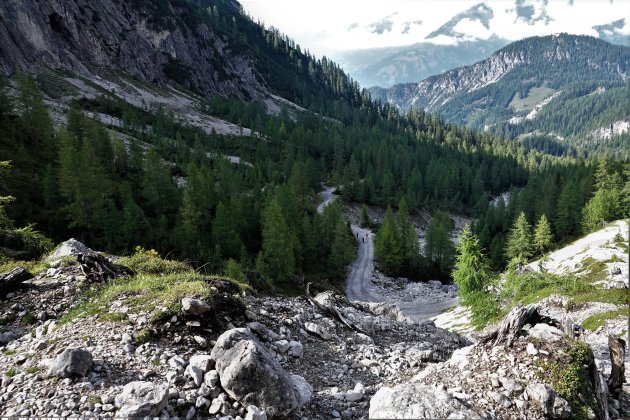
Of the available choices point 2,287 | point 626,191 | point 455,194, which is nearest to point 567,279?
point 2,287

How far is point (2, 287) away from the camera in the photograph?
44.5 ft

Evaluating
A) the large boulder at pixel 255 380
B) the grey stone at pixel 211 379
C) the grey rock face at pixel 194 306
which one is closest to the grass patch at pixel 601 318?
the large boulder at pixel 255 380

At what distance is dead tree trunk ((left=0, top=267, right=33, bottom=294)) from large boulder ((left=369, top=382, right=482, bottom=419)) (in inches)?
551

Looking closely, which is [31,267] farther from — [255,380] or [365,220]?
[365,220]

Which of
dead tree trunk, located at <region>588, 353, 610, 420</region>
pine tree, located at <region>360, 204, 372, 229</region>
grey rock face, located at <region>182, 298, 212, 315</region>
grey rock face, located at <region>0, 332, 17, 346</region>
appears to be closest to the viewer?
dead tree trunk, located at <region>588, 353, 610, 420</region>

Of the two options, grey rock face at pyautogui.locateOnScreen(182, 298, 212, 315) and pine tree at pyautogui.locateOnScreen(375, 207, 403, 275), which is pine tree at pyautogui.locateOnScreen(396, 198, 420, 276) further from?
grey rock face at pyautogui.locateOnScreen(182, 298, 212, 315)

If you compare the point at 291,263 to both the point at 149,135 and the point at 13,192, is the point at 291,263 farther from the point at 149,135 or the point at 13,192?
the point at 149,135

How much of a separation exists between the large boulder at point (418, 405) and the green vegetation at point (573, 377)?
2760 millimetres

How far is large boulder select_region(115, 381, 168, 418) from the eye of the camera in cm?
764

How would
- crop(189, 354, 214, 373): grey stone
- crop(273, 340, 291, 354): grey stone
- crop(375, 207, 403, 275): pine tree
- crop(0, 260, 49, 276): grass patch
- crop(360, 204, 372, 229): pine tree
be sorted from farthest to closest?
1. crop(360, 204, 372, 229): pine tree
2. crop(375, 207, 403, 275): pine tree
3. crop(0, 260, 49, 276): grass patch
4. crop(273, 340, 291, 354): grey stone
5. crop(189, 354, 214, 373): grey stone

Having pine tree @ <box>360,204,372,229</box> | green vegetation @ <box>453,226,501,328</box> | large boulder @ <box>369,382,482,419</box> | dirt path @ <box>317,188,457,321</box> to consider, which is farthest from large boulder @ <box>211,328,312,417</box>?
pine tree @ <box>360,204,372,229</box>

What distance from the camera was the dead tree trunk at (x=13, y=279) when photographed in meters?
13.6

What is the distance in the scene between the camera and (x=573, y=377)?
936 cm

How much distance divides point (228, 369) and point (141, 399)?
6.39ft
